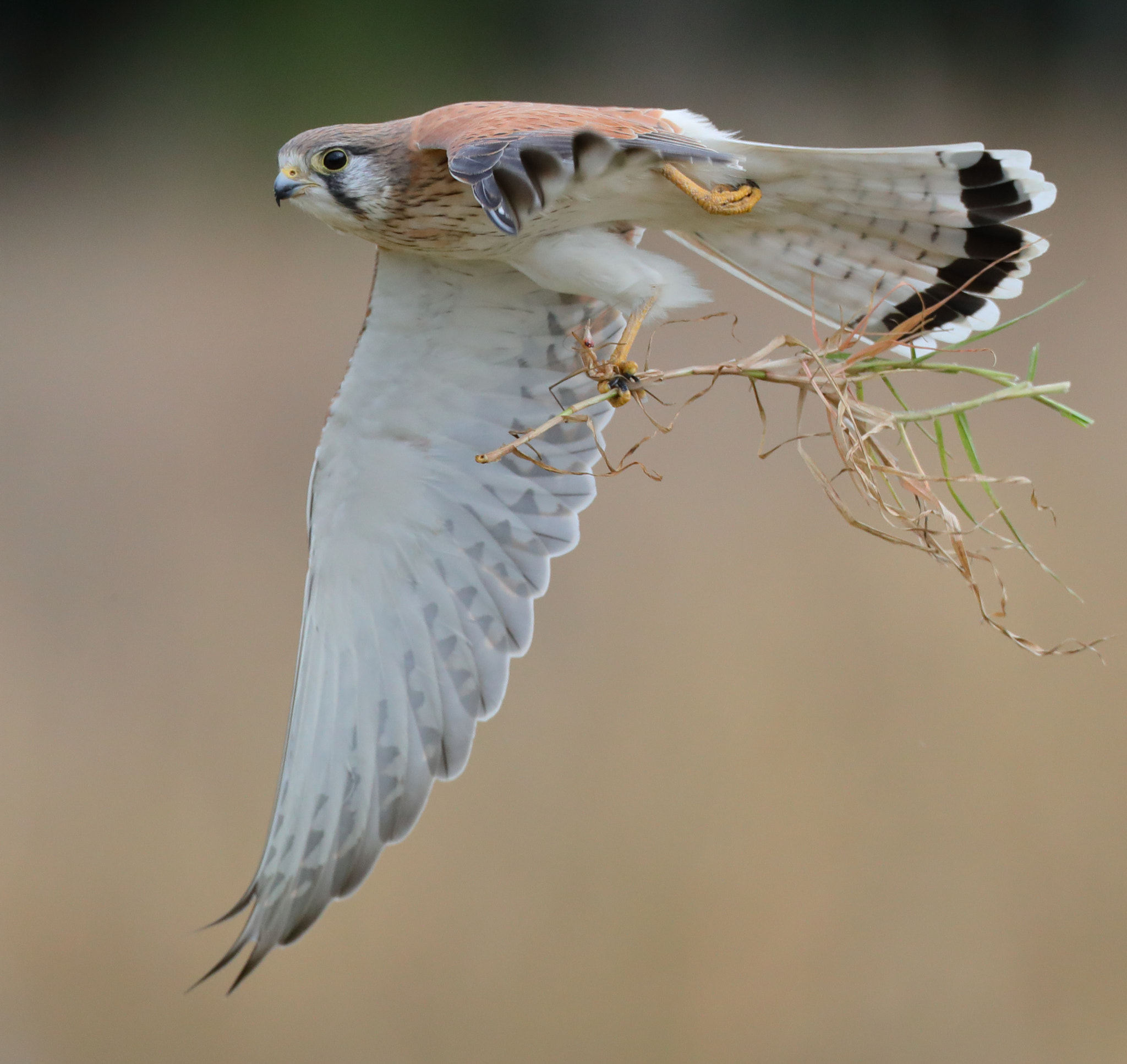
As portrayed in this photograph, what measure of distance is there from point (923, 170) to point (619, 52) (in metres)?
2.47

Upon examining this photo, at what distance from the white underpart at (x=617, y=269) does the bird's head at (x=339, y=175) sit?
0.18 meters

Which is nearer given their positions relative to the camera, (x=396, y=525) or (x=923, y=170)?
(x=923, y=170)

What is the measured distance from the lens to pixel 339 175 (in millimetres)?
1260

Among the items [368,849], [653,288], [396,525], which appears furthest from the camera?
[396,525]

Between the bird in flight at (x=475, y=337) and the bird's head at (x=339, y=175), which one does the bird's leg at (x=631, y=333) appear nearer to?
the bird in flight at (x=475, y=337)

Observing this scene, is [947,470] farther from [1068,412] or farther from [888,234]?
[888,234]

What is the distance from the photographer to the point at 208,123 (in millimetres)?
3520

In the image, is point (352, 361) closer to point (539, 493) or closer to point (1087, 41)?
point (539, 493)

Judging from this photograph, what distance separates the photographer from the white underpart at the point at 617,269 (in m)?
1.23

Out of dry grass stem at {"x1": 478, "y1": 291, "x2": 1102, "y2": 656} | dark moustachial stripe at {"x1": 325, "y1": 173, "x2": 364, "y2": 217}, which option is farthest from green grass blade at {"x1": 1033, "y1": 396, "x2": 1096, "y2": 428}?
dark moustachial stripe at {"x1": 325, "y1": 173, "x2": 364, "y2": 217}

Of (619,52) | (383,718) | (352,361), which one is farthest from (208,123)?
(383,718)

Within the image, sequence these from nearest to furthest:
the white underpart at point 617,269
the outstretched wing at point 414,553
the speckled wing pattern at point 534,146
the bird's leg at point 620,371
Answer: the speckled wing pattern at point 534,146, the bird's leg at point 620,371, the white underpart at point 617,269, the outstretched wing at point 414,553

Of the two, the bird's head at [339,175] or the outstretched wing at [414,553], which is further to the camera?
the outstretched wing at [414,553]

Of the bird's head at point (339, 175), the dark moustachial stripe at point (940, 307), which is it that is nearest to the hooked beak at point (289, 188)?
the bird's head at point (339, 175)
